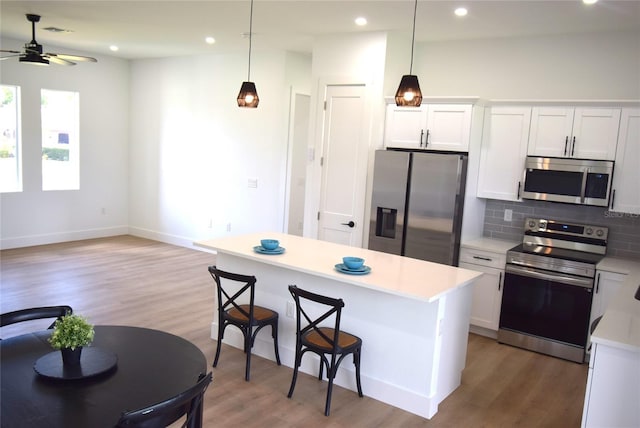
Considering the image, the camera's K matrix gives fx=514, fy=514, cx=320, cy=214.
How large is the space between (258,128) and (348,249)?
11.4ft

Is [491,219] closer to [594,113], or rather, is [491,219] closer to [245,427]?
[594,113]

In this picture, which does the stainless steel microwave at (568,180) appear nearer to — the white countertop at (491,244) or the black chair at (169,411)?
the white countertop at (491,244)

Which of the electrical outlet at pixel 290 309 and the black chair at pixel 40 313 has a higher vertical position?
the black chair at pixel 40 313

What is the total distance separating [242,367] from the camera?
397cm

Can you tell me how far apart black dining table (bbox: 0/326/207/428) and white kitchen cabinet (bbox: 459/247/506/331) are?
3264mm

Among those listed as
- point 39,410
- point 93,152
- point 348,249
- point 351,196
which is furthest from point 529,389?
point 93,152

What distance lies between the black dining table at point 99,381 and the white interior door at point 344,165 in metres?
3.27

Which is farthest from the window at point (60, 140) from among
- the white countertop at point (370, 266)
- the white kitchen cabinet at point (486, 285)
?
the white kitchen cabinet at point (486, 285)

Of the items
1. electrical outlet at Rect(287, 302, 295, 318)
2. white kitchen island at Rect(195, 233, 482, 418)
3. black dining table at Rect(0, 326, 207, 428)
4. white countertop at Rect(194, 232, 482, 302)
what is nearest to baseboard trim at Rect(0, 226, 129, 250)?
white countertop at Rect(194, 232, 482, 302)

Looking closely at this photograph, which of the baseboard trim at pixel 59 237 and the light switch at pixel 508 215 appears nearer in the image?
the light switch at pixel 508 215

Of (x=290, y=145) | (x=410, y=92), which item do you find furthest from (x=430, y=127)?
(x=290, y=145)

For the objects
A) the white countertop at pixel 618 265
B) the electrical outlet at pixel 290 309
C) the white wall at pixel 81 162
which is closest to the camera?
the electrical outlet at pixel 290 309

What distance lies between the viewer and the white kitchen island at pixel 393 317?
3.33 meters

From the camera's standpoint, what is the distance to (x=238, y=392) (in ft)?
11.7
